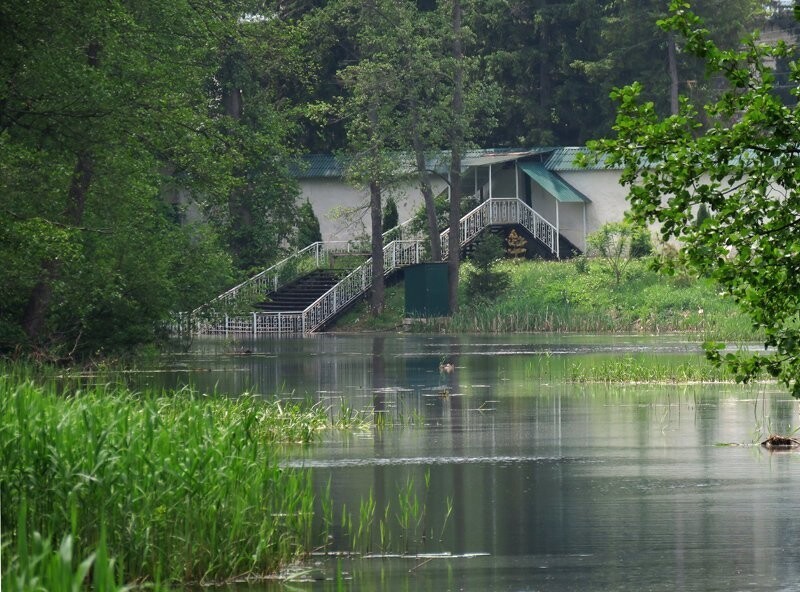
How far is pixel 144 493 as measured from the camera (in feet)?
36.6

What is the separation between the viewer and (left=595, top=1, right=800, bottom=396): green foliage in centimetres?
1157

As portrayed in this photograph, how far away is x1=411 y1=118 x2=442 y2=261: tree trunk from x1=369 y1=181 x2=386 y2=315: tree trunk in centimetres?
169

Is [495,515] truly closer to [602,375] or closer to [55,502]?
[55,502]

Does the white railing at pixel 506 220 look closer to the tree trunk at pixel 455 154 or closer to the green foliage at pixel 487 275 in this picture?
the tree trunk at pixel 455 154

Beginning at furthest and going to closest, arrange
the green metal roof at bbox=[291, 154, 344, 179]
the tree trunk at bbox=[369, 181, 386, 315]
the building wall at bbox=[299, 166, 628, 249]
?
the green metal roof at bbox=[291, 154, 344, 179] → the building wall at bbox=[299, 166, 628, 249] → the tree trunk at bbox=[369, 181, 386, 315]

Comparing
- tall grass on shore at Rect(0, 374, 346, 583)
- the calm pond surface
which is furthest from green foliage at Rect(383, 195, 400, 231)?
tall grass on shore at Rect(0, 374, 346, 583)

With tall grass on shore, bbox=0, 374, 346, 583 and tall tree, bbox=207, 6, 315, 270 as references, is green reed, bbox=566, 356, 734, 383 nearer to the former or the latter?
tall grass on shore, bbox=0, 374, 346, 583

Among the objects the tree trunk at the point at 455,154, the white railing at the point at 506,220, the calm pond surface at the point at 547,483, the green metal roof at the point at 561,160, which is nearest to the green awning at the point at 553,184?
the green metal roof at the point at 561,160

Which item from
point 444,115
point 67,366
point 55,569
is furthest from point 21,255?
point 444,115

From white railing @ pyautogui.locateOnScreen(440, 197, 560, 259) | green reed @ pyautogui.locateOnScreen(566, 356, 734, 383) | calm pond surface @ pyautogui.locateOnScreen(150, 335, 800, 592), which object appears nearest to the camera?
calm pond surface @ pyautogui.locateOnScreen(150, 335, 800, 592)

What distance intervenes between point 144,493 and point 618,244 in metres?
46.0

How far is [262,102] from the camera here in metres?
54.8

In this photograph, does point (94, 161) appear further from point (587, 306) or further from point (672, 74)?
point (672, 74)

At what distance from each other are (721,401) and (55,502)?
1566cm
